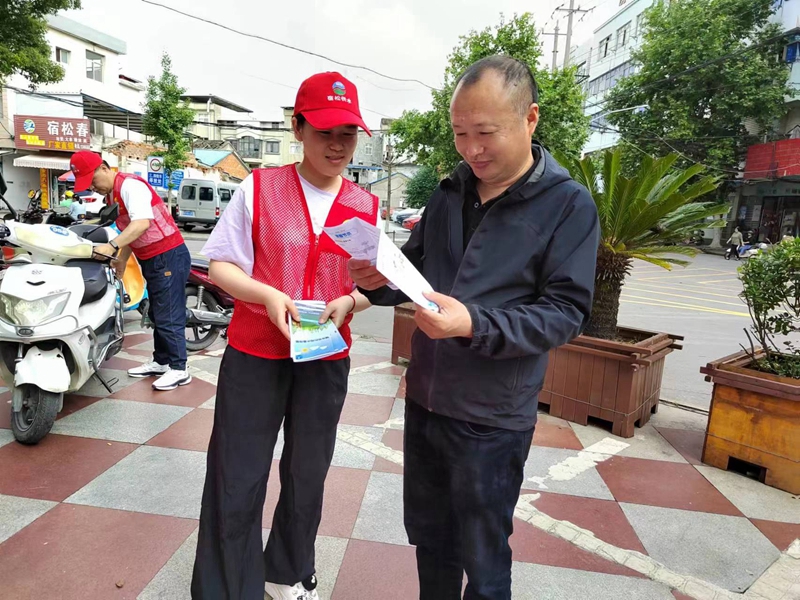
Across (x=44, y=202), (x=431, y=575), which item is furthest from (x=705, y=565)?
(x=44, y=202)

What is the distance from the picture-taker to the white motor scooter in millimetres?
2830

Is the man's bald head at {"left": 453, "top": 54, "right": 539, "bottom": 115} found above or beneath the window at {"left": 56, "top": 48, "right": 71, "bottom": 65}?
beneath

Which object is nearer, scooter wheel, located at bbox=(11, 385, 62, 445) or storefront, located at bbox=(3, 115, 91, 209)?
scooter wheel, located at bbox=(11, 385, 62, 445)

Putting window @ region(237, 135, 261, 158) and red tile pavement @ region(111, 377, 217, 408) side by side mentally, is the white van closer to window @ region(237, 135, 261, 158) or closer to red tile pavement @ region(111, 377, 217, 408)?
red tile pavement @ region(111, 377, 217, 408)

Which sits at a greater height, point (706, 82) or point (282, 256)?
point (706, 82)

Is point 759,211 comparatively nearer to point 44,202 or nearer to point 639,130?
point 639,130

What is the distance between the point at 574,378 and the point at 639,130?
22495mm

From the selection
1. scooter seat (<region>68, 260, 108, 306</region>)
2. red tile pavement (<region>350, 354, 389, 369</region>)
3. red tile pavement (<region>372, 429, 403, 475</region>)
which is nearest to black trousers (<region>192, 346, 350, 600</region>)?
red tile pavement (<region>372, 429, 403, 475</region>)

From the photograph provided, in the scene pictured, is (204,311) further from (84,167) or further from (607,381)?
(607,381)

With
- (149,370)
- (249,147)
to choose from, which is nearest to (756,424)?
(149,370)

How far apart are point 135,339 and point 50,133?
1995cm

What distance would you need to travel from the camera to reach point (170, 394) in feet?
12.2

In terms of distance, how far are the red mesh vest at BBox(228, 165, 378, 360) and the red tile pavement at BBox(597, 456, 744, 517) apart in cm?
197

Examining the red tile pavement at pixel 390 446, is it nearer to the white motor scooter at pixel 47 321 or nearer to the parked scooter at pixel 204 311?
the white motor scooter at pixel 47 321
